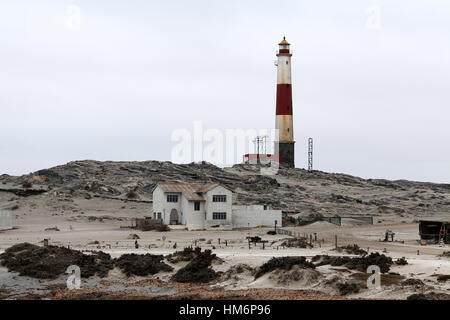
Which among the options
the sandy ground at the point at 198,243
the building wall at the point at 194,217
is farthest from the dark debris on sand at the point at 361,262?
the building wall at the point at 194,217

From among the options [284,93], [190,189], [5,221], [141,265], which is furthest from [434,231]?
[284,93]

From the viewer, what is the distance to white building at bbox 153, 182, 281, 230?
69812mm

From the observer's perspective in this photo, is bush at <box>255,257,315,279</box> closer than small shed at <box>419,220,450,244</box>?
Yes

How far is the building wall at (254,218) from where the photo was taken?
71.4 meters

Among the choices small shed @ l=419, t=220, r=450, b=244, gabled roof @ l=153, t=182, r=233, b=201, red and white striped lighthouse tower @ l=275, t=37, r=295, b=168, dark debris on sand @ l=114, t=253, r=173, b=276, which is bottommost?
dark debris on sand @ l=114, t=253, r=173, b=276

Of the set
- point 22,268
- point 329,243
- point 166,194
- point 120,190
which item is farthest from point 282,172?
point 22,268

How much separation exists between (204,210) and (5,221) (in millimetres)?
17074

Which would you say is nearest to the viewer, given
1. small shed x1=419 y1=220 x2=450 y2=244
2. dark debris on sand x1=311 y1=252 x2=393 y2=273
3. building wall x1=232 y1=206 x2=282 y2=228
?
dark debris on sand x1=311 y1=252 x2=393 y2=273

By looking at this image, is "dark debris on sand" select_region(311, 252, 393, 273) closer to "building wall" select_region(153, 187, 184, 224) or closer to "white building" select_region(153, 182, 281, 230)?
"white building" select_region(153, 182, 281, 230)

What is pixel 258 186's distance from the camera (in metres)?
106

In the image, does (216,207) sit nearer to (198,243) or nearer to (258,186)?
(198,243)

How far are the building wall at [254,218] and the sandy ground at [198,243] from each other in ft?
9.97

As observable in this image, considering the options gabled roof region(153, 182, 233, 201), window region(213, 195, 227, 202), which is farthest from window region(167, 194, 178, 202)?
window region(213, 195, 227, 202)

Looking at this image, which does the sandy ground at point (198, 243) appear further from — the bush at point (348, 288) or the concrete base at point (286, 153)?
the concrete base at point (286, 153)
